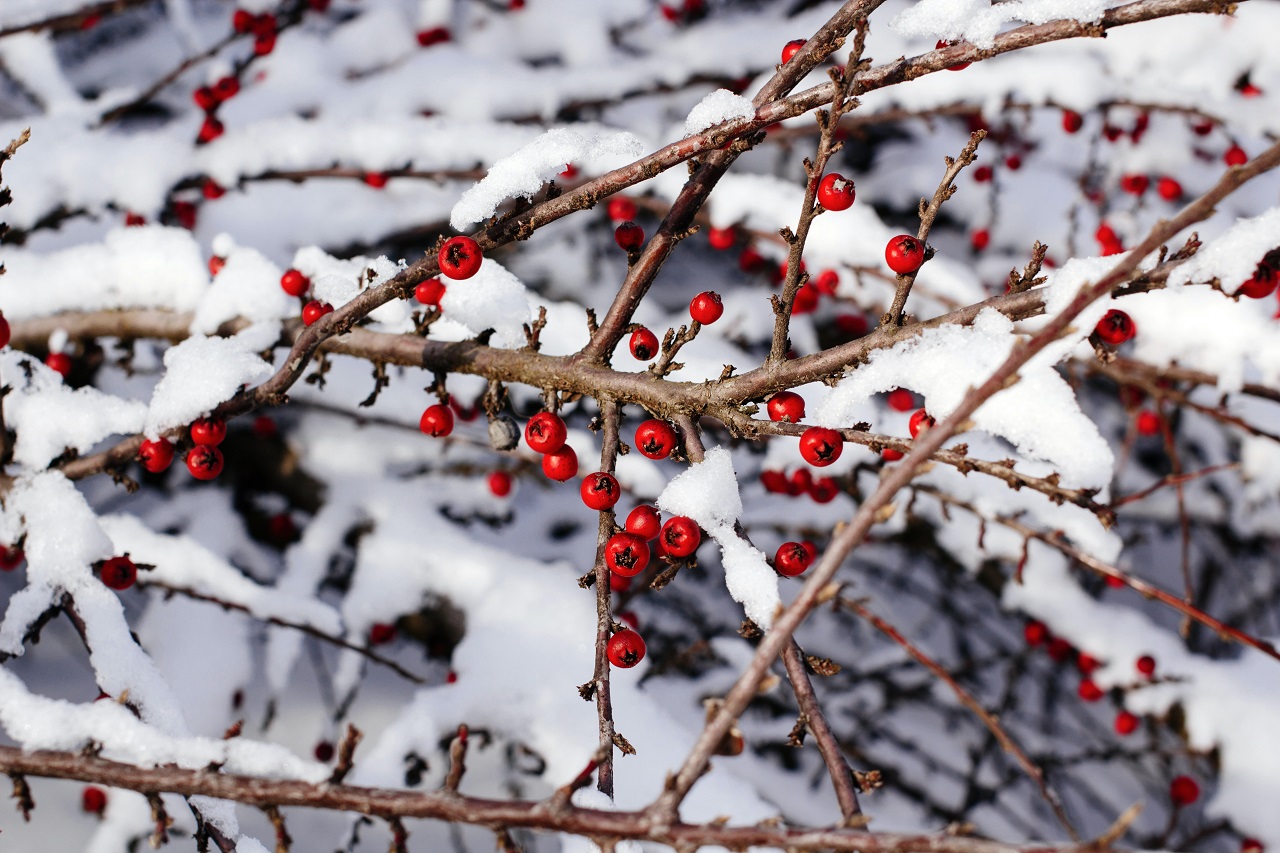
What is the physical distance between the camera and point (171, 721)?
1409 millimetres

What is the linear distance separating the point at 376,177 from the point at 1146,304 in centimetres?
273

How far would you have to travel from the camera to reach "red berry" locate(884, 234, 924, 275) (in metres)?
1.21

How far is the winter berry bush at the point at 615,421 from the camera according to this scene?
1.15 meters

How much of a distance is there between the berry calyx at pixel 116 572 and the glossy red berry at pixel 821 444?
1.41 meters

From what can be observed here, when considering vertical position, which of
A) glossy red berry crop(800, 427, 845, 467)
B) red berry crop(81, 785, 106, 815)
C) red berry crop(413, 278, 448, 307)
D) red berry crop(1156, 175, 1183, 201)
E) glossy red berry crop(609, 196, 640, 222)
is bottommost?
red berry crop(81, 785, 106, 815)

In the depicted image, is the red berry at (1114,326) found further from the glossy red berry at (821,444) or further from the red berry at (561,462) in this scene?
the red berry at (561,462)

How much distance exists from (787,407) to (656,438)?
253 millimetres

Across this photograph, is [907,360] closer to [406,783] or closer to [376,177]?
[406,783]

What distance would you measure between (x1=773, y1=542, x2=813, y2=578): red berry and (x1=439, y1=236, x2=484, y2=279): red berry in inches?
27.7

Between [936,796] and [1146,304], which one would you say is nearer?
[1146,304]

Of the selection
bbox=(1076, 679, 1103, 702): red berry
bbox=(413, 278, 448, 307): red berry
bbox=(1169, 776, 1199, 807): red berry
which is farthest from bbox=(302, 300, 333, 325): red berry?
bbox=(1169, 776, 1199, 807): red berry

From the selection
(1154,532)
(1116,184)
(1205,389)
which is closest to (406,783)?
(1205,389)

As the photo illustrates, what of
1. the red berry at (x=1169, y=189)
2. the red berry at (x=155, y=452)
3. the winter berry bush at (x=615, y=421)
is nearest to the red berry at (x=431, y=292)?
the winter berry bush at (x=615, y=421)

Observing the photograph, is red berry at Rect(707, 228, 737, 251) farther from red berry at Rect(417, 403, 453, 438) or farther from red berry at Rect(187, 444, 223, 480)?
red berry at Rect(187, 444, 223, 480)
